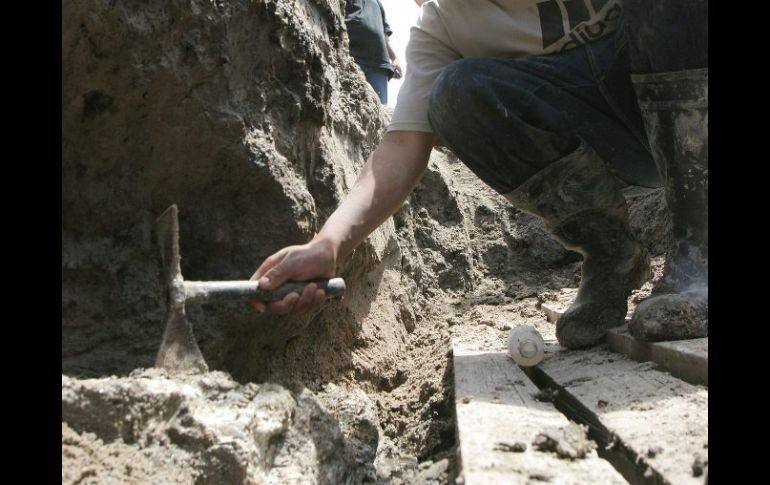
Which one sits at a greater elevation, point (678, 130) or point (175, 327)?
point (678, 130)

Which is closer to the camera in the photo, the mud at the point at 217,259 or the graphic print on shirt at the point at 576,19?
the mud at the point at 217,259

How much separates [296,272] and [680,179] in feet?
3.56

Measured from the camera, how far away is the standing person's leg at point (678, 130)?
1927 mm

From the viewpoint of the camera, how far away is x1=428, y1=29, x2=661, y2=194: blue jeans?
2275mm

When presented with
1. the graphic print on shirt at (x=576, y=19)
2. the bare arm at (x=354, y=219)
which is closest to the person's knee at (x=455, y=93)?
the bare arm at (x=354, y=219)

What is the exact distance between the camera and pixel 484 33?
2457 mm

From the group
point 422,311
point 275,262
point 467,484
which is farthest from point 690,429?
point 422,311

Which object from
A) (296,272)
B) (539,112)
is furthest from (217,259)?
(539,112)

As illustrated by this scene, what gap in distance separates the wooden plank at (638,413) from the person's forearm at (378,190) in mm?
686

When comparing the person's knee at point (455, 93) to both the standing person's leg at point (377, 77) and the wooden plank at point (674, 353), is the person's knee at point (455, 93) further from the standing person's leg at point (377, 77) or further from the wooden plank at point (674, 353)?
the standing person's leg at point (377, 77)

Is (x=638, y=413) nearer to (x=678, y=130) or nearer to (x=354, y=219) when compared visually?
(x=678, y=130)

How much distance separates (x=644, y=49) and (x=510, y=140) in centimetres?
47

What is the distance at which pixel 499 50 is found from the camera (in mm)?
2480

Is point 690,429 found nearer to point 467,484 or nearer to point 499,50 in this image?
point 467,484
